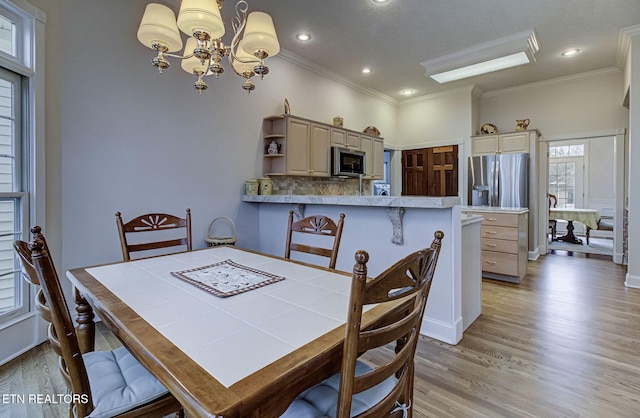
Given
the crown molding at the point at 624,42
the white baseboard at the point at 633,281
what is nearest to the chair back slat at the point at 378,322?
the white baseboard at the point at 633,281

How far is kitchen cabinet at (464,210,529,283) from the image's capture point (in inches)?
150

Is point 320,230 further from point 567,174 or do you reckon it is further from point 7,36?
point 567,174

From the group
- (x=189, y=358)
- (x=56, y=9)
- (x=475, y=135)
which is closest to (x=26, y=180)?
(x=56, y=9)

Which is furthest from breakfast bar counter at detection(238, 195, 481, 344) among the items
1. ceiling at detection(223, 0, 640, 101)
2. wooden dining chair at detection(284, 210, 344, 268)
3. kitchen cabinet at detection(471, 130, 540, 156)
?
kitchen cabinet at detection(471, 130, 540, 156)

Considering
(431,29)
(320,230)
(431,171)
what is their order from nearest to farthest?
(320,230) < (431,29) < (431,171)

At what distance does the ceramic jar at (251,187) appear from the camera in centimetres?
387

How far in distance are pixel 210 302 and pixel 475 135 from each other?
595cm

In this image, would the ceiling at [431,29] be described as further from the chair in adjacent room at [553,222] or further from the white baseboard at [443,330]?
the chair in adjacent room at [553,222]

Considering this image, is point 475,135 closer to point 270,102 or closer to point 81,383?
point 270,102

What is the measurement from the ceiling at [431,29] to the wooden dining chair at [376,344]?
3.15m

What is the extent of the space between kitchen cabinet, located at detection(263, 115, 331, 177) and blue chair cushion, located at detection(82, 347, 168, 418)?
10.1ft

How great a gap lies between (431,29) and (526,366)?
3.52 m

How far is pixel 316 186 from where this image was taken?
4969mm

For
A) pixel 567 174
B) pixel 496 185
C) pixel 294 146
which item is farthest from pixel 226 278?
pixel 567 174
